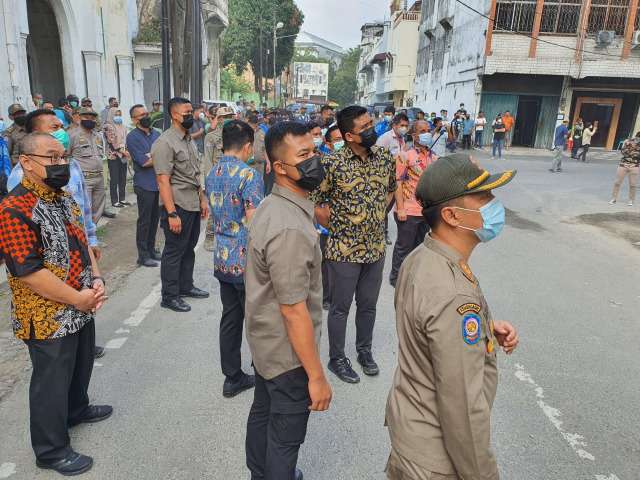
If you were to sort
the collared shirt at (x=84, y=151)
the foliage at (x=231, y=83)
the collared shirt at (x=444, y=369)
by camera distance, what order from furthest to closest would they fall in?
1. the foliage at (x=231, y=83)
2. the collared shirt at (x=84, y=151)
3. the collared shirt at (x=444, y=369)

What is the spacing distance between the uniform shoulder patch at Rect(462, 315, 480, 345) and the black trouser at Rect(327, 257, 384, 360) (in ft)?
6.65

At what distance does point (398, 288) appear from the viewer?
1776mm

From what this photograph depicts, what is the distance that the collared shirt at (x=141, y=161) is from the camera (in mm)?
6145

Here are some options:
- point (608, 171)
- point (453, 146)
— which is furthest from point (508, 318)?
point (453, 146)

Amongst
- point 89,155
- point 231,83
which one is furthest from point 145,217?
point 231,83

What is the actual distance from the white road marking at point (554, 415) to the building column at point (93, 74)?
15291 millimetres

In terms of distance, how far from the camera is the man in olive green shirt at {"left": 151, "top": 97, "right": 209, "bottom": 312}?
15.0 feet

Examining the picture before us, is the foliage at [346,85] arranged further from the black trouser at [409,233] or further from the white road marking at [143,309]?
the white road marking at [143,309]

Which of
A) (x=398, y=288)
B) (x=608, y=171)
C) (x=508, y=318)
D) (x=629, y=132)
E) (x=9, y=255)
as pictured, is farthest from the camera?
(x=629, y=132)

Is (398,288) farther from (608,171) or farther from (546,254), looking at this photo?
(608,171)

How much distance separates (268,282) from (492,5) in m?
24.8

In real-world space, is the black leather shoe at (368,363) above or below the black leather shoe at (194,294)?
above

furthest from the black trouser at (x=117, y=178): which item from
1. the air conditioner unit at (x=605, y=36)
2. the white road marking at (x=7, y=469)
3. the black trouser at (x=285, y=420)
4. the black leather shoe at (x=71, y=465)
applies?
the air conditioner unit at (x=605, y=36)

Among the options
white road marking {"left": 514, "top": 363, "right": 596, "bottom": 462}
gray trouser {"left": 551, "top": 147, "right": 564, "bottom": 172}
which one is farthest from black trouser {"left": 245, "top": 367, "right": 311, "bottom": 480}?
gray trouser {"left": 551, "top": 147, "right": 564, "bottom": 172}
